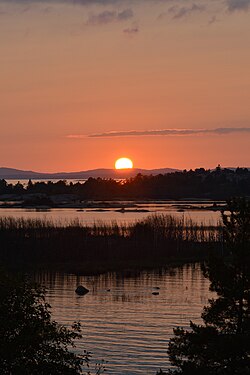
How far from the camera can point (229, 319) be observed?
26359 millimetres

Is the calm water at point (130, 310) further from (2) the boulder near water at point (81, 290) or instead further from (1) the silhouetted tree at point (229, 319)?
(1) the silhouetted tree at point (229, 319)

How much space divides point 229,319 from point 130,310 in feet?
99.4

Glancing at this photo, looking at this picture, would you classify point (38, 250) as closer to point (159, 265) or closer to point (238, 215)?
point (159, 265)

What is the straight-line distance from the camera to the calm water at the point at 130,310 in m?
42.4

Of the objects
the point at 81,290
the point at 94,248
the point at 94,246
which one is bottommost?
the point at 81,290

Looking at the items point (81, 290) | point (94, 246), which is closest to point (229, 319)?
point (81, 290)

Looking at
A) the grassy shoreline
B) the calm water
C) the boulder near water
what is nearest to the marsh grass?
the grassy shoreline

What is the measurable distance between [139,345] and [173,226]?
1709 inches

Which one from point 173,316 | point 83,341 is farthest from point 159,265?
point 83,341

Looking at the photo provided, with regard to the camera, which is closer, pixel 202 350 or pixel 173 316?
pixel 202 350

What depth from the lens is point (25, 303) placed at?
2227 centimetres

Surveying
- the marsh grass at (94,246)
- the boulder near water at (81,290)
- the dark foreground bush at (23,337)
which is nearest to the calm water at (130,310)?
the boulder near water at (81,290)

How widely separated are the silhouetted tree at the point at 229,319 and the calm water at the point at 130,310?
13413 mm

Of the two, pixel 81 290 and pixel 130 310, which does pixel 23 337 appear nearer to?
pixel 130 310
